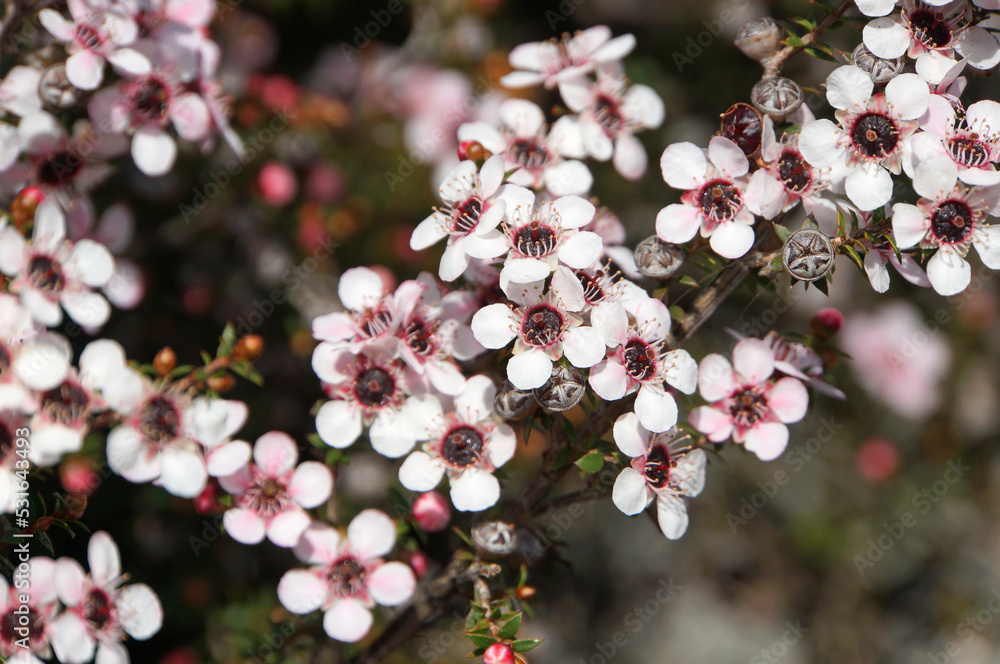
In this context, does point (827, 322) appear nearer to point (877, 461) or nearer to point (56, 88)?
point (56, 88)

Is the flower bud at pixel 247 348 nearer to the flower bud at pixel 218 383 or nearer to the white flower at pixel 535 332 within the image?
the flower bud at pixel 218 383

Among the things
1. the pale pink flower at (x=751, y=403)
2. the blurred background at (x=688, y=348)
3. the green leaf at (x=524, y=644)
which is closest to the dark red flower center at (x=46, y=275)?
the blurred background at (x=688, y=348)

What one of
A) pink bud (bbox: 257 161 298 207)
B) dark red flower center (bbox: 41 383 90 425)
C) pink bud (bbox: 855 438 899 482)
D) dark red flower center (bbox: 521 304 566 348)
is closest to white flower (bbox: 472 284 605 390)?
dark red flower center (bbox: 521 304 566 348)

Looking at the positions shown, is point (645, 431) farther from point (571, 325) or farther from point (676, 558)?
point (676, 558)

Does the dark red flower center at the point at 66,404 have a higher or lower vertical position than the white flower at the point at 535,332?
lower

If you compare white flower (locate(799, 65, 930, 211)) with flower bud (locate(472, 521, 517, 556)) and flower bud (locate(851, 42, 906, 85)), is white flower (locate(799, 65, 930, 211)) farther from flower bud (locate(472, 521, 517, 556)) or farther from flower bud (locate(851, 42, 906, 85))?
flower bud (locate(472, 521, 517, 556))

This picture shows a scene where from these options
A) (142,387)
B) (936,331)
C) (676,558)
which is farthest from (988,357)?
(142,387)
